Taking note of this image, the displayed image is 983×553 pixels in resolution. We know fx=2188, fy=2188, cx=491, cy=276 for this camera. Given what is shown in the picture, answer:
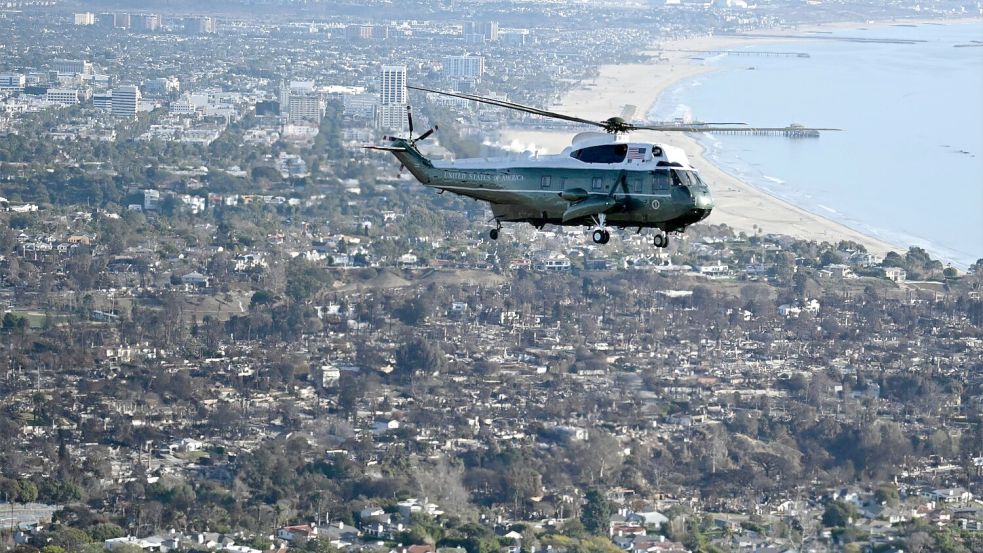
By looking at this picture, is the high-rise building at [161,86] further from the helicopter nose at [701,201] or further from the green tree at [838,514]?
the helicopter nose at [701,201]

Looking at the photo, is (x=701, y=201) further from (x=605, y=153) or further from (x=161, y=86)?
(x=161, y=86)

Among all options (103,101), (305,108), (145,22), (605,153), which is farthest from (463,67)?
(605,153)

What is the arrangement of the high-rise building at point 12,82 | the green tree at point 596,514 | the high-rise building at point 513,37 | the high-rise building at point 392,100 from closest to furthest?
the green tree at point 596,514
the high-rise building at point 392,100
the high-rise building at point 12,82
the high-rise building at point 513,37

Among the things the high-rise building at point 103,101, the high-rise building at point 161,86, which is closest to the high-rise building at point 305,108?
the high-rise building at point 103,101

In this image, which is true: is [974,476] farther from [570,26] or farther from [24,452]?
[570,26]

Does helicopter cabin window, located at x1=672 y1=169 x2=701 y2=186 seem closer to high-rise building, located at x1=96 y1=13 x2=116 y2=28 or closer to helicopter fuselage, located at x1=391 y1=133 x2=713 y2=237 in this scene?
helicopter fuselage, located at x1=391 y1=133 x2=713 y2=237

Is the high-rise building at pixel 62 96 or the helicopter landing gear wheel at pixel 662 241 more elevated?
the helicopter landing gear wheel at pixel 662 241

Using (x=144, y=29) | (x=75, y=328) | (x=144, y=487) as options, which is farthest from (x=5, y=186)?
(x=144, y=29)

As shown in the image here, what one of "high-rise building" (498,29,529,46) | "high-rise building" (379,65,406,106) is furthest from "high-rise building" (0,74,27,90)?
"high-rise building" (498,29,529,46)
